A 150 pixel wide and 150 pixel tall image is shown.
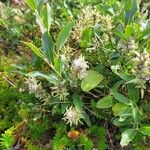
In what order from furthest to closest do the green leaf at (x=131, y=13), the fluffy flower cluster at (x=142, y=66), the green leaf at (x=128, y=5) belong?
1. the green leaf at (x=131, y=13)
2. the green leaf at (x=128, y=5)
3. the fluffy flower cluster at (x=142, y=66)

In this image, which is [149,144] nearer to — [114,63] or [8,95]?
[114,63]

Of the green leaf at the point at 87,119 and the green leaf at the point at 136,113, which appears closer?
the green leaf at the point at 136,113

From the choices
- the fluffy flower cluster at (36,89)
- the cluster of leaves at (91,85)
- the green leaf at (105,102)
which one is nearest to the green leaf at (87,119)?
the cluster of leaves at (91,85)

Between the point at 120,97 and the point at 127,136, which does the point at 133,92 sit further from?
the point at 127,136

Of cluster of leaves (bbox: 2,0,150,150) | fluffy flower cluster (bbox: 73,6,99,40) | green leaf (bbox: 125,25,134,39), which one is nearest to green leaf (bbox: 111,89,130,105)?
cluster of leaves (bbox: 2,0,150,150)

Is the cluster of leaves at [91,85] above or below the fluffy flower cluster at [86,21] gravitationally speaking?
below

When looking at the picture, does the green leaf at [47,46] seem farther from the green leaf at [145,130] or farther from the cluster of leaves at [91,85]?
the green leaf at [145,130]

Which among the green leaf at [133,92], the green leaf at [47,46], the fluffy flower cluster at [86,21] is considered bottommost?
the green leaf at [133,92]

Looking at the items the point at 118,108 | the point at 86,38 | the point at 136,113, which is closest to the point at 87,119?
the point at 118,108

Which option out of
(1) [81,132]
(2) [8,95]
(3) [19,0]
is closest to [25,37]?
(3) [19,0]
